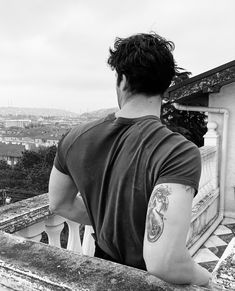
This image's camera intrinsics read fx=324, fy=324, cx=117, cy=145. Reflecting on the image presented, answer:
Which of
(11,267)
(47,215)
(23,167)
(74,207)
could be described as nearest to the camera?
(11,267)

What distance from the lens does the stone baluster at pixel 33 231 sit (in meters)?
2.01

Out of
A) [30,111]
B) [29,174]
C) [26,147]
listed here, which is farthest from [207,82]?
[30,111]

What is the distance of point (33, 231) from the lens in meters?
2.08

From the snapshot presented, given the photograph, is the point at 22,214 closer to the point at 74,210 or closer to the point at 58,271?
the point at 74,210

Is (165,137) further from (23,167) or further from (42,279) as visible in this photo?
(23,167)

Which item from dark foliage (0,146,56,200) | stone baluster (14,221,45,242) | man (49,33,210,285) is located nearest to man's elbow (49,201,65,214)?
man (49,33,210,285)

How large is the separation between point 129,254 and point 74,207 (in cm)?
44

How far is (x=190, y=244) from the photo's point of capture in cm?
386

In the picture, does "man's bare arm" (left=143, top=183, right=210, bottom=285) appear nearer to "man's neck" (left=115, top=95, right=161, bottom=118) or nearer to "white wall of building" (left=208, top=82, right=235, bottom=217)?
"man's neck" (left=115, top=95, right=161, bottom=118)

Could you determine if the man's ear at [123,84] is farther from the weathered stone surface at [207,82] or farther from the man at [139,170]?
the weathered stone surface at [207,82]

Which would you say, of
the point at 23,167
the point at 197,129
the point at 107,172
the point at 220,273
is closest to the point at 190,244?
the point at 220,273

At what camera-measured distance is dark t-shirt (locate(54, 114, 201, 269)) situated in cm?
107

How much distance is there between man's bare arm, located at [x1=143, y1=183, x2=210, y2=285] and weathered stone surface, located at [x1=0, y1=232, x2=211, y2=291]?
65mm

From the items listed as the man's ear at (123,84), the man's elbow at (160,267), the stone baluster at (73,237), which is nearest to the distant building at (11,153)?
the stone baluster at (73,237)
